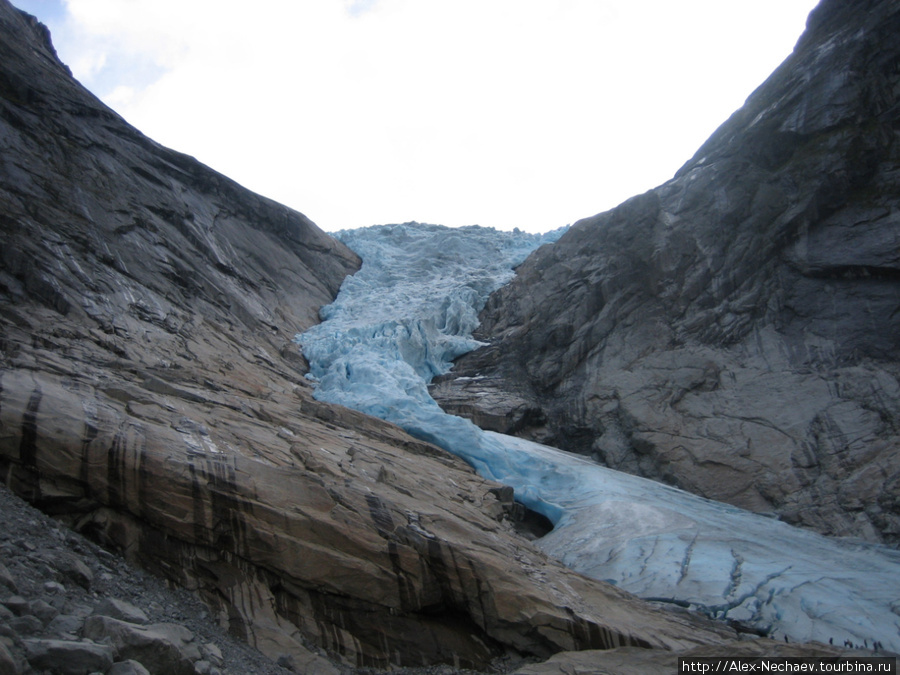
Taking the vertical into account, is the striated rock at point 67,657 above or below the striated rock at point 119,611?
above

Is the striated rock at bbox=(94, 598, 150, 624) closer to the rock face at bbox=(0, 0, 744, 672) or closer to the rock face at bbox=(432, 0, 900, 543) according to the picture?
the rock face at bbox=(0, 0, 744, 672)

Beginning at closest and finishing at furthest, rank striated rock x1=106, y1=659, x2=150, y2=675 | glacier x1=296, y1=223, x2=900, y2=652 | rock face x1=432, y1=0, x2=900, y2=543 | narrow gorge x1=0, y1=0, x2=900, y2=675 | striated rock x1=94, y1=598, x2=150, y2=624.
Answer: striated rock x1=106, y1=659, x2=150, y2=675 < striated rock x1=94, y1=598, x2=150, y2=624 < narrow gorge x1=0, y1=0, x2=900, y2=675 < glacier x1=296, y1=223, x2=900, y2=652 < rock face x1=432, y1=0, x2=900, y2=543

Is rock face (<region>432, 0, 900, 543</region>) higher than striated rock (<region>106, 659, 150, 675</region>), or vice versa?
rock face (<region>432, 0, 900, 543</region>)

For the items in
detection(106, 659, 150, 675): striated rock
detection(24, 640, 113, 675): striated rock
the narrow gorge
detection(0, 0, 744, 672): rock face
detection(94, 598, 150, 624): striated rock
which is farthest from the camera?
the narrow gorge

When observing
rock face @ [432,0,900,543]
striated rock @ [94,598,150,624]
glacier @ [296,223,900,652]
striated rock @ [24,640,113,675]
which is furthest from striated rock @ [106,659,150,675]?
rock face @ [432,0,900,543]

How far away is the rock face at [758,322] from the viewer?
10727 millimetres

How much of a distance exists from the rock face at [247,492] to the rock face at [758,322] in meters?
4.35

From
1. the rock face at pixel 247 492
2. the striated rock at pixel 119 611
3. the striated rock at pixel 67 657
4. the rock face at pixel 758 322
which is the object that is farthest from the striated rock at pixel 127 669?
the rock face at pixel 758 322

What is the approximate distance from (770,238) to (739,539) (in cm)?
735

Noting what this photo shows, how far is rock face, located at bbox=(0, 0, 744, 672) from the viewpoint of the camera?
5.47 metres

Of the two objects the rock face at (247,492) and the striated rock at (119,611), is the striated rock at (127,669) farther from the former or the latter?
the striated rock at (119,611)

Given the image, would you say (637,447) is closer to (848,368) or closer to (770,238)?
(848,368)

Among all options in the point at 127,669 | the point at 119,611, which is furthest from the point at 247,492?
the point at 127,669

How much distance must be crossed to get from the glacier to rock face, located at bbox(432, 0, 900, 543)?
1.00 meters
